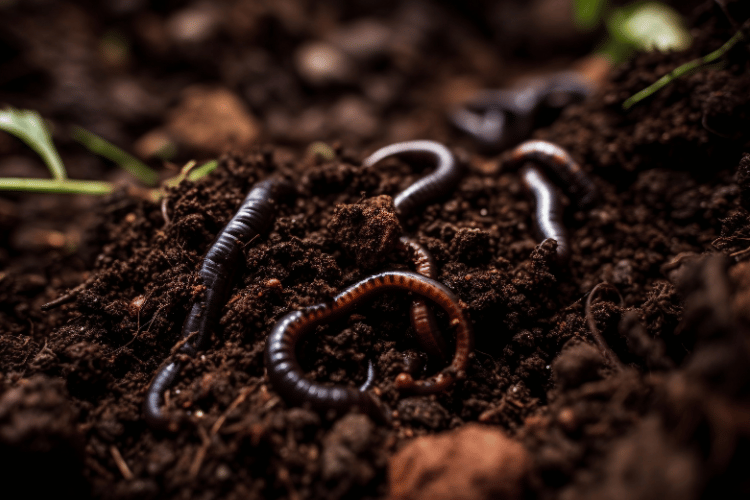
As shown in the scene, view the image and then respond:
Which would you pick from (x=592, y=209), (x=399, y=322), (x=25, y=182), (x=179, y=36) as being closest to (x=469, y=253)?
(x=399, y=322)

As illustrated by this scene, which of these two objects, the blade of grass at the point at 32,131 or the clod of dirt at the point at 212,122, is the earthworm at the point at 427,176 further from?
the blade of grass at the point at 32,131

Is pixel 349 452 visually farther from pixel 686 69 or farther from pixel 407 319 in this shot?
pixel 686 69

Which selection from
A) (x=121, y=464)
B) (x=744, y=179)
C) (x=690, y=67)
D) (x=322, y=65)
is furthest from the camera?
(x=322, y=65)

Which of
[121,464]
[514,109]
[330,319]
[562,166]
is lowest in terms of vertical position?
[121,464]

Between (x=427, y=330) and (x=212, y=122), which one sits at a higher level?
(x=212, y=122)

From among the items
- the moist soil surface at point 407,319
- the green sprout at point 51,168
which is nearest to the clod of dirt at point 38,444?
the moist soil surface at point 407,319

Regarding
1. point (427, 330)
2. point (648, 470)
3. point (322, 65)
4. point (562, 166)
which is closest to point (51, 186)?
point (427, 330)
